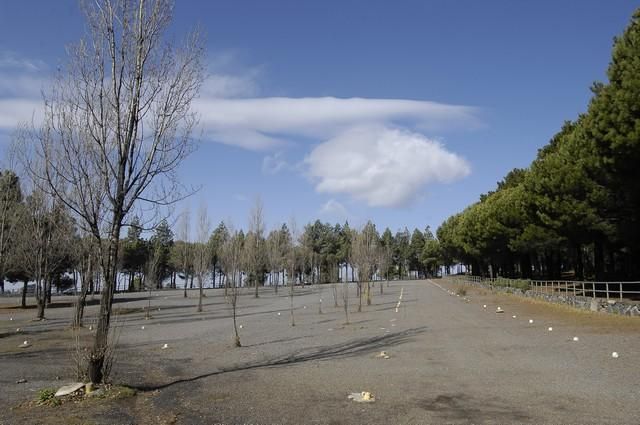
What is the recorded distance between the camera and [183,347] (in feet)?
55.8

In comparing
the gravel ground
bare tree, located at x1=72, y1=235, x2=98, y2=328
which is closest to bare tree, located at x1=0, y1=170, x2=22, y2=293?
bare tree, located at x1=72, y1=235, x2=98, y2=328

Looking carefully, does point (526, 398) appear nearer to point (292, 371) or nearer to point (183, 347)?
point (292, 371)

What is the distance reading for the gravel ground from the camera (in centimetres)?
768

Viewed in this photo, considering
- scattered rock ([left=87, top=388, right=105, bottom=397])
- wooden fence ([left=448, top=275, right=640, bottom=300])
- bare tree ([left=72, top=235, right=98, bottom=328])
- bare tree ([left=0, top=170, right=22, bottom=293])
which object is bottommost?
scattered rock ([left=87, top=388, right=105, bottom=397])

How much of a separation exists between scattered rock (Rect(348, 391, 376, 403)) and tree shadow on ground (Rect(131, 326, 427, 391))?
3.65 m

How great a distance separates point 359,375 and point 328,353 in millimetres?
3829

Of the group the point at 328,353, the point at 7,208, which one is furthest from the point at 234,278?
the point at 7,208

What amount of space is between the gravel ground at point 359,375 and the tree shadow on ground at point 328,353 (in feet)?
0.11

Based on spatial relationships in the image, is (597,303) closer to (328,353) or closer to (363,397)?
(328,353)

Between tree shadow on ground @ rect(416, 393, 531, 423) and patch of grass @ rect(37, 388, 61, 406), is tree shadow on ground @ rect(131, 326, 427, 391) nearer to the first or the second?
patch of grass @ rect(37, 388, 61, 406)

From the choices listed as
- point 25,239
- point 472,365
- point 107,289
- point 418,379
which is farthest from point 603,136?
point 25,239

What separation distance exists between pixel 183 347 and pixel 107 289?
8.45 m

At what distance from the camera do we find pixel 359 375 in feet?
35.9

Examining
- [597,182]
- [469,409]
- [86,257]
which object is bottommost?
[469,409]
